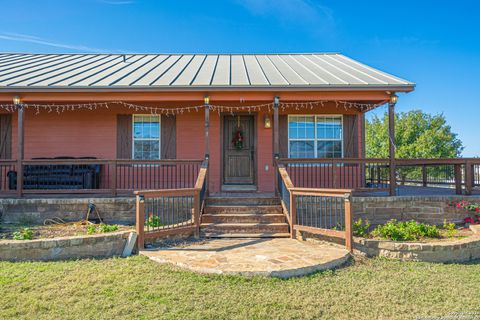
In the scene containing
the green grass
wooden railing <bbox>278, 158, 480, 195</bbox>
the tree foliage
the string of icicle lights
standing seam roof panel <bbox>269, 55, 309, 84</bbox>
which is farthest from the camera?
the tree foliage

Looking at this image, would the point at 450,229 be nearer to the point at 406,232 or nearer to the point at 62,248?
the point at 406,232

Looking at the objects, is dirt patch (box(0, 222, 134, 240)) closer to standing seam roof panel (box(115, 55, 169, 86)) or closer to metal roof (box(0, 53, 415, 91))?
metal roof (box(0, 53, 415, 91))

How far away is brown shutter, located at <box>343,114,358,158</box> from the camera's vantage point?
9047mm

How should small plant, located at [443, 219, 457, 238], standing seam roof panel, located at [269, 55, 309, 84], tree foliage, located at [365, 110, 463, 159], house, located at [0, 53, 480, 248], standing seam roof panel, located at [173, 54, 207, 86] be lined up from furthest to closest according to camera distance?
tree foliage, located at [365, 110, 463, 159]
house, located at [0, 53, 480, 248]
standing seam roof panel, located at [269, 55, 309, 84]
standing seam roof panel, located at [173, 54, 207, 86]
small plant, located at [443, 219, 457, 238]

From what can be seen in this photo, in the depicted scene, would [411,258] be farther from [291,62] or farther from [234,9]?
[234,9]

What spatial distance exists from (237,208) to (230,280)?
2790 mm

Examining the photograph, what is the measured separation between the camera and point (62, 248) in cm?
Result: 486

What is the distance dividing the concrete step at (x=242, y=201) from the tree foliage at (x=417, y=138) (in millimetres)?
23041

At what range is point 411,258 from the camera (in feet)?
16.3

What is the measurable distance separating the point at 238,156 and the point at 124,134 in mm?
3429

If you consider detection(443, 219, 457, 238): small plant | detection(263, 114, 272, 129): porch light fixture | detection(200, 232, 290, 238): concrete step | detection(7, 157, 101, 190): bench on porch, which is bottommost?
detection(200, 232, 290, 238): concrete step

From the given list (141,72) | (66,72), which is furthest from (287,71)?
(66,72)

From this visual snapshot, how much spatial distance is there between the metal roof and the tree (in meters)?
19.0

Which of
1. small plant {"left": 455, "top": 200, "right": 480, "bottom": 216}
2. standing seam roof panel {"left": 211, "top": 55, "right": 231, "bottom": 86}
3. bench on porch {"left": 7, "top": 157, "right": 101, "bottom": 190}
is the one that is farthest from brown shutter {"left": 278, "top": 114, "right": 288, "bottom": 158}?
bench on porch {"left": 7, "top": 157, "right": 101, "bottom": 190}
